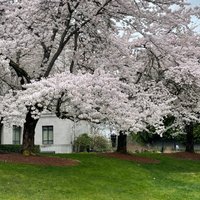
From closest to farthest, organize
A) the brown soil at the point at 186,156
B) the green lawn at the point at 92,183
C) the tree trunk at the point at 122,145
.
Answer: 1. the green lawn at the point at 92,183
2. the tree trunk at the point at 122,145
3. the brown soil at the point at 186,156

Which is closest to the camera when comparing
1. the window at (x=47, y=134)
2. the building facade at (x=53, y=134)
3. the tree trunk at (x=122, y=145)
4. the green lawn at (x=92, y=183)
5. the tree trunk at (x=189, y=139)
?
the green lawn at (x=92, y=183)

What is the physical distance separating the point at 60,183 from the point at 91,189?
124 centimetres

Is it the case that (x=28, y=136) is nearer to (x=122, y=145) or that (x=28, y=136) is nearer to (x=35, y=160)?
(x=35, y=160)

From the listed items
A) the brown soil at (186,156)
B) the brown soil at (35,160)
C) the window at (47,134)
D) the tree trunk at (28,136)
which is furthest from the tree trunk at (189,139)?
the tree trunk at (28,136)

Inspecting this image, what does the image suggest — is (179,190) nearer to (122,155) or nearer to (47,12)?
(47,12)

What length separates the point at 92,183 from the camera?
16.5 m

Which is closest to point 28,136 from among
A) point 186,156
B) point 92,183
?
point 92,183

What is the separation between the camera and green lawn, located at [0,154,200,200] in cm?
1424

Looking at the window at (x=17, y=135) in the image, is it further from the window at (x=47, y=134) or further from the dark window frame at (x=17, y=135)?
the window at (x=47, y=134)

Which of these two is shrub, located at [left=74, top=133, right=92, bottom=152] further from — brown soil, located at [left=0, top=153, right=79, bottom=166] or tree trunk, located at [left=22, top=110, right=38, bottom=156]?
brown soil, located at [left=0, top=153, right=79, bottom=166]

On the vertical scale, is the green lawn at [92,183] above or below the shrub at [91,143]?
below

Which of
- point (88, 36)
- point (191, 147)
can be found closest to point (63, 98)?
point (88, 36)

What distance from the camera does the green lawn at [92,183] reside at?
14.2m

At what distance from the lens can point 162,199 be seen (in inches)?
571
